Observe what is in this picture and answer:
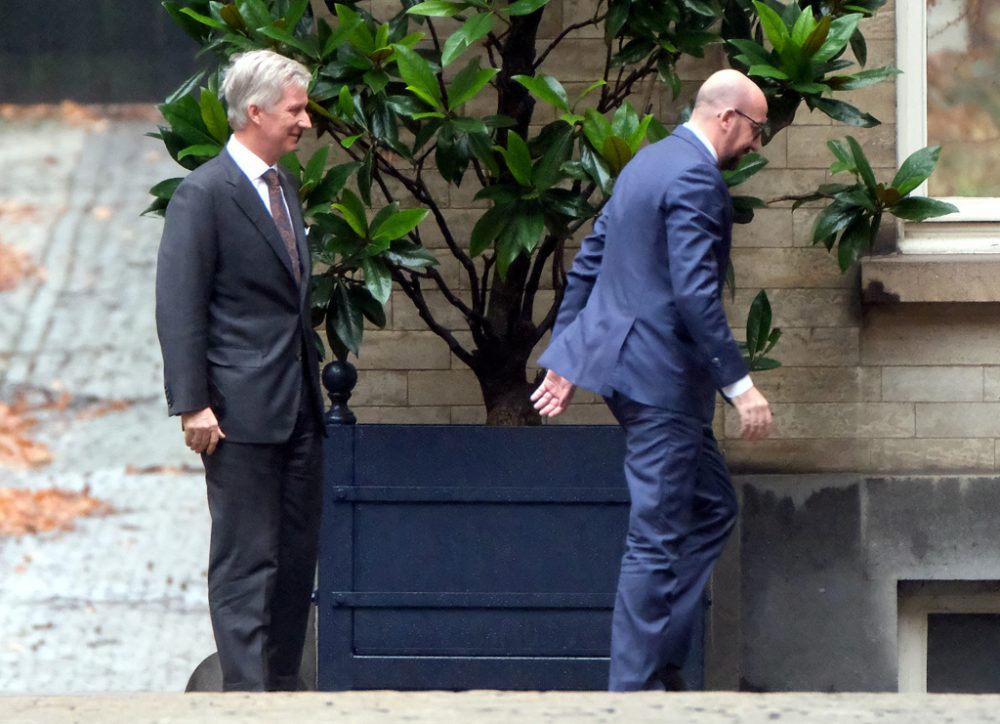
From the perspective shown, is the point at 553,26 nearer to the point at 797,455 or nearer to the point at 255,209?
the point at 797,455

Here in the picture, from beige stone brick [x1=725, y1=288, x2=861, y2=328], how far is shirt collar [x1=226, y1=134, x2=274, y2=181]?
2221mm

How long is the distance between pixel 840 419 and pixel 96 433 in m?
4.64

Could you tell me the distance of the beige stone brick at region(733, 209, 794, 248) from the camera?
19.4 feet

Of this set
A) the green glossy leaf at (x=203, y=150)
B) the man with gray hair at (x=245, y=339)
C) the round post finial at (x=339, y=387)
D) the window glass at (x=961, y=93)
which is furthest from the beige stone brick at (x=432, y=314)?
the window glass at (x=961, y=93)

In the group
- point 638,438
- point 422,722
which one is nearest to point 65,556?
point 638,438

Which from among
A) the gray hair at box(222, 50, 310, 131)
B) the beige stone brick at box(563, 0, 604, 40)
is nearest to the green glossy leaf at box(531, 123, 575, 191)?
the gray hair at box(222, 50, 310, 131)

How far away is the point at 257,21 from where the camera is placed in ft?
15.5

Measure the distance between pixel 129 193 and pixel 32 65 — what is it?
1560mm

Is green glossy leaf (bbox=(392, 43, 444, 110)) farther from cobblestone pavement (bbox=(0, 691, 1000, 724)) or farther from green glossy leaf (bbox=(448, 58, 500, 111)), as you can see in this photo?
cobblestone pavement (bbox=(0, 691, 1000, 724))

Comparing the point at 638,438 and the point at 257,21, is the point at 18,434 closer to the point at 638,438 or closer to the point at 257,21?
the point at 257,21

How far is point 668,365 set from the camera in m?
4.29

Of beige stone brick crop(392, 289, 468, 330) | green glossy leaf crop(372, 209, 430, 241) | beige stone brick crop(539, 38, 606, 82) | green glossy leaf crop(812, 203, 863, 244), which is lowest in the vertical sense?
beige stone brick crop(392, 289, 468, 330)

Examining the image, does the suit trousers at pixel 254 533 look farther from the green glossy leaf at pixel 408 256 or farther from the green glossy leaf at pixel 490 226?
the green glossy leaf at pixel 490 226

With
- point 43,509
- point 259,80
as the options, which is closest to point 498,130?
point 259,80
